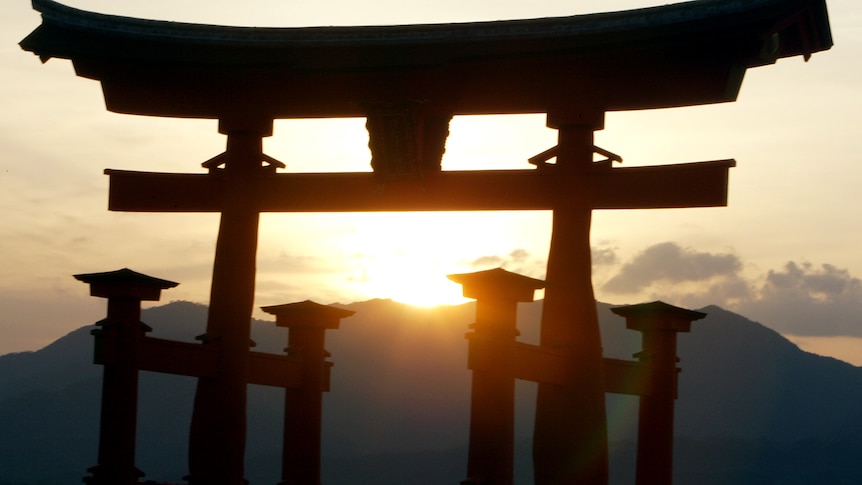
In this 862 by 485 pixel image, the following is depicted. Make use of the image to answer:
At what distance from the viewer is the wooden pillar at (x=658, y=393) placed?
34.4ft

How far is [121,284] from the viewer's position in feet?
29.7

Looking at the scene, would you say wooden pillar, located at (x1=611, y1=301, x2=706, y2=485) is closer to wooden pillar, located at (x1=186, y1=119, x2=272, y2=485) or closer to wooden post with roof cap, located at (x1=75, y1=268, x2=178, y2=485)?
wooden pillar, located at (x1=186, y1=119, x2=272, y2=485)

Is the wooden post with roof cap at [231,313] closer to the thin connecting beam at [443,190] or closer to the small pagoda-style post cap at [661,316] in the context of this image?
the thin connecting beam at [443,190]

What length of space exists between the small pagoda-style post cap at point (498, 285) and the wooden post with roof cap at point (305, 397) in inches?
127

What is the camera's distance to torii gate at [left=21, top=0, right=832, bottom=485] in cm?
941

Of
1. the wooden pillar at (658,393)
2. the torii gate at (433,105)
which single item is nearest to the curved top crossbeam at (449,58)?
the torii gate at (433,105)

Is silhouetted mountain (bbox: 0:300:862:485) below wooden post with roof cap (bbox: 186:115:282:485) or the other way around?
below

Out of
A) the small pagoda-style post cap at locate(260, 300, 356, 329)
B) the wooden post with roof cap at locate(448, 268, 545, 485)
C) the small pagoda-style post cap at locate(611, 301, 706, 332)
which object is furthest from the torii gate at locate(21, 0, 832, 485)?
the wooden post with roof cap at locate(448, 268, 545, 485)

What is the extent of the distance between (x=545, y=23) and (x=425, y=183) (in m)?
2.00

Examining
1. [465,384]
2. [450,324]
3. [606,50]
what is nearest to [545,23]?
[606,50]

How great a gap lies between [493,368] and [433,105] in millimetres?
3141

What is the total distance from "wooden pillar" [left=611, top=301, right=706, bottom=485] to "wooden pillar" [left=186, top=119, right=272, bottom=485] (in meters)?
4.17

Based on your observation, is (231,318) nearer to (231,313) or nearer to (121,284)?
(231,313)

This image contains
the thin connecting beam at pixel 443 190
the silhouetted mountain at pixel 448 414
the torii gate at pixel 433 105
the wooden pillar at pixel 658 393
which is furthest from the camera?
the silhouetted mountain at pixel 448 414
